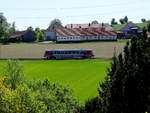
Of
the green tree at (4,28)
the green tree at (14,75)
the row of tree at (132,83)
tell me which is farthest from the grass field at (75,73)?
the green tree at (4,28)

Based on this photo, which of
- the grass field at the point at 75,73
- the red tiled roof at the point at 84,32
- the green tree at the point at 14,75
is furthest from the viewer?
the red tiled roof at the point at 84,32

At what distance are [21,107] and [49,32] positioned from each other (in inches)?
4424

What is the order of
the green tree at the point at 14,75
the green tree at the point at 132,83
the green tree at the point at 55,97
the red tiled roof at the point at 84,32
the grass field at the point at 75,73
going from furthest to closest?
the red tiled roof at the point at 84,32, the grass field at the point at 75,73, the green tree at the point at 14,75, the green tree at the point at 55,97, the green tree at the point at 132,83

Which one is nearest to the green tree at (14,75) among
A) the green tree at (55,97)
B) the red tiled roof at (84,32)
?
the green tree at (55,97)

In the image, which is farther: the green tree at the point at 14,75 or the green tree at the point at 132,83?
the green tree at the point at 14,75

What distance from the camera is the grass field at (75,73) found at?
163 feet

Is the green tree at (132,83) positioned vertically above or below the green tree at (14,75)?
above

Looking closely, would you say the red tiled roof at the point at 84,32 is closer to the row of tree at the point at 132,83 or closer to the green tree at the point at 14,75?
the green tree at the point at 14,75

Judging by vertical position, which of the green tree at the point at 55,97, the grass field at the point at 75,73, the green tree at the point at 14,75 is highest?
the green tree at the point at 14,75

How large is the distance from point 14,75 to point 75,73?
23.6 m

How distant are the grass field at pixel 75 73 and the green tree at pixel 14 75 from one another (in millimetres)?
6778

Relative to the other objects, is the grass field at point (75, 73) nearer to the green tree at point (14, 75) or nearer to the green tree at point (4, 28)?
the green tree at point (14, 75)

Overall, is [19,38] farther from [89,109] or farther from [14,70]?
[89,109]

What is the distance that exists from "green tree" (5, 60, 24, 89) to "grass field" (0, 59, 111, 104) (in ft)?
22.2
